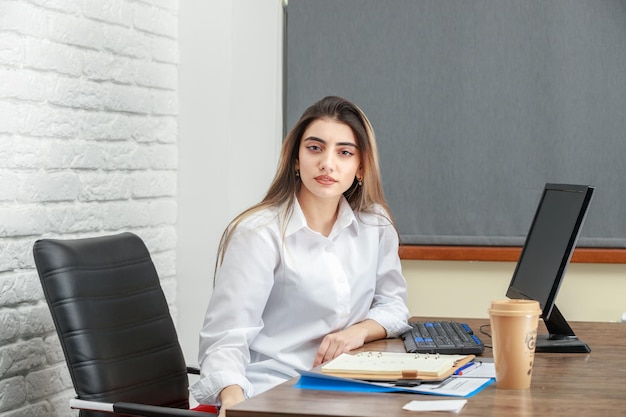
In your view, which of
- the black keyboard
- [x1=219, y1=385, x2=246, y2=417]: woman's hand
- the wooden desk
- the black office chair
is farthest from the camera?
the black office chair

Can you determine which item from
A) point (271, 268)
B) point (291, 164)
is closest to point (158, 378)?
point (271, 268)

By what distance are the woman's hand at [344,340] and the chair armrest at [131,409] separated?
33cm

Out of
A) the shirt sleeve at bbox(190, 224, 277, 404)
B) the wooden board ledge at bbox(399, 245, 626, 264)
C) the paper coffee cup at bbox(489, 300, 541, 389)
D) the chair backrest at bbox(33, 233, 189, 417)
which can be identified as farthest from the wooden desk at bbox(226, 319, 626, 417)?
the wooden board ledge at bbox(399, 245, 626, 264)

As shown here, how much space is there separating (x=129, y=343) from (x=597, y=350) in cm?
112

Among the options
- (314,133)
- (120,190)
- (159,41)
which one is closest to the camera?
(314,133)

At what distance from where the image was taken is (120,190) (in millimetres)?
2916

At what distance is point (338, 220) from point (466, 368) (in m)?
0.66

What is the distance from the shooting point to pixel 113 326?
231 centimetres

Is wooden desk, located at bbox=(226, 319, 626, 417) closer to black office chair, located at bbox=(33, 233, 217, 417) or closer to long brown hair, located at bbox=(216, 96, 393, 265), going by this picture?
black office chair, located at bbox=(33, 233, 217, 417)

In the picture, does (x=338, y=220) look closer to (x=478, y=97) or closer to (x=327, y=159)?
(x=327, y=159)

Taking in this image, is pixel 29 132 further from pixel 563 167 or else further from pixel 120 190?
pixel 563 167

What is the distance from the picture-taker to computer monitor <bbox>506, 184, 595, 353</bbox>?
6.93ft

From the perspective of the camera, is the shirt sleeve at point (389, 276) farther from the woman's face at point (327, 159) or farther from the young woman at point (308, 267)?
the woman's face at point (327, 159)

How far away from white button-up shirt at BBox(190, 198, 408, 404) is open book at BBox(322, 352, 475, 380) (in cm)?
29
